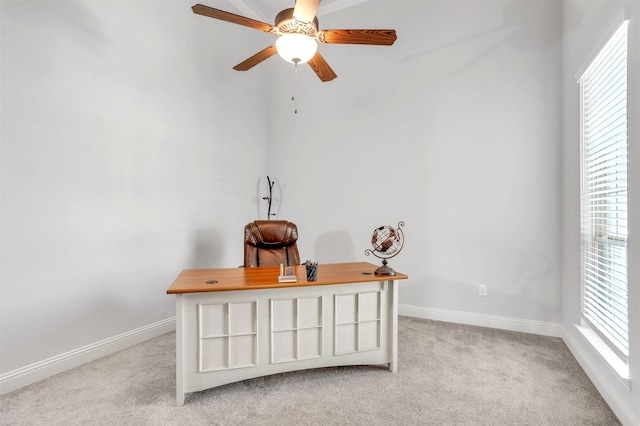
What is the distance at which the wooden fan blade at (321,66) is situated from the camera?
243 centimetres

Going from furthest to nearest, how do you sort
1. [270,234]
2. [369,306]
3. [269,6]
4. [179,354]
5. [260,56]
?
1. [269,6]
2. [270,234]
3. [260,56]
4. [369,306]
5. [179,354]

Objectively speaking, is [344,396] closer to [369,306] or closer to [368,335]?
[368,335]

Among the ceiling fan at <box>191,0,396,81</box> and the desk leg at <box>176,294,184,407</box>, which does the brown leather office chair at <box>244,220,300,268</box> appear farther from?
the ceiling fan at <box>191,0,396,81</box>

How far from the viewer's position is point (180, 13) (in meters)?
3.20

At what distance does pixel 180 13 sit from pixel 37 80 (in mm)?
1562

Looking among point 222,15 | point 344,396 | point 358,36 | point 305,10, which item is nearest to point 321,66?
point 358,36

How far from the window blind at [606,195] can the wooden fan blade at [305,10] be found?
1.71 m

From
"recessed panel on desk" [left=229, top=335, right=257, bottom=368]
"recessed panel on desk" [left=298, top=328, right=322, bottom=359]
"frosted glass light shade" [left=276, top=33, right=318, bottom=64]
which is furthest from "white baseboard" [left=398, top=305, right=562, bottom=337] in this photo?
"frosted glass light shade" [left=276, top=33, right=318, bottom=64]

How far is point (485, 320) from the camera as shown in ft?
10.6

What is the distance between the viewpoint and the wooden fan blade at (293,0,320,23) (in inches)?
72.9

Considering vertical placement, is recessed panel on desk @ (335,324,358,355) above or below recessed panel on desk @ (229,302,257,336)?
below

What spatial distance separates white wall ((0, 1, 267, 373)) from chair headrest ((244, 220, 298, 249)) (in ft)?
2.55

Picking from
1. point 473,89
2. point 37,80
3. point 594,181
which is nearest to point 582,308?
point 594,181

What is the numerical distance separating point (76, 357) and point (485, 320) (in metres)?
3.46
